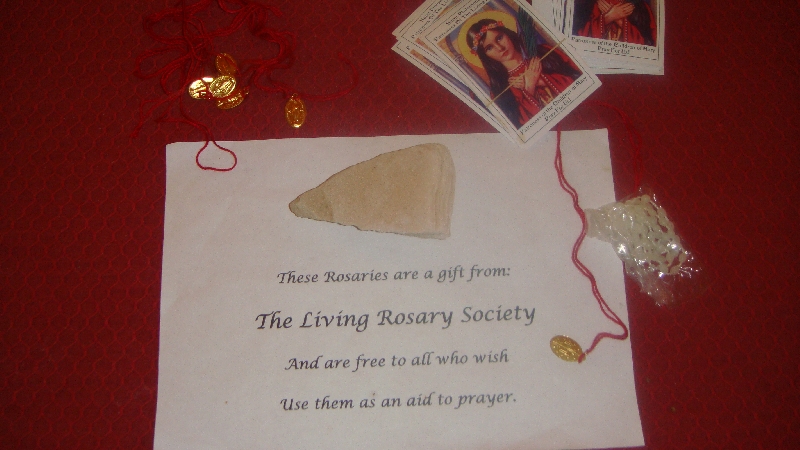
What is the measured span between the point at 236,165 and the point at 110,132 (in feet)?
0.55

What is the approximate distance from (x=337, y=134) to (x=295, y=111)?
0.06 metres

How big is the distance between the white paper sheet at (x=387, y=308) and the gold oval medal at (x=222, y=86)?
0.23 feet

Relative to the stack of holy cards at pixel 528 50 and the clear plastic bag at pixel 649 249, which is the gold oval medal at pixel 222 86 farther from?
the clear plastic bag at pixel 649 249

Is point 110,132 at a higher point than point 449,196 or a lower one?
higher

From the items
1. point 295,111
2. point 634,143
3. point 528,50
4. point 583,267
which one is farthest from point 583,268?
point 295,111

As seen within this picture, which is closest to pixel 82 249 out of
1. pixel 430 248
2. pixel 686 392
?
pixel 430 248

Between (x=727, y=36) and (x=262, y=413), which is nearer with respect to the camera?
(x=262, y=413)

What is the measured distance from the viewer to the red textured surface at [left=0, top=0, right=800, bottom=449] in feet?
1.85

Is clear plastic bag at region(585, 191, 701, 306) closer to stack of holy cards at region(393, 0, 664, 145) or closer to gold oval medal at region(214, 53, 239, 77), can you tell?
stack of holy cards at region(393, 0, 664, 145)

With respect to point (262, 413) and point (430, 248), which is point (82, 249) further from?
point (430, 248)

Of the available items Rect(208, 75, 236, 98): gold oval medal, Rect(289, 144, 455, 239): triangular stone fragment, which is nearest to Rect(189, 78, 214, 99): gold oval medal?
Rect(208, 75, 236, 98): gold oval medal

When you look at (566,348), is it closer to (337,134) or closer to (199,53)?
(337,134)

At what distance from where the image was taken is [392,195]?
562 mm

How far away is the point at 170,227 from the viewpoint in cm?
60
